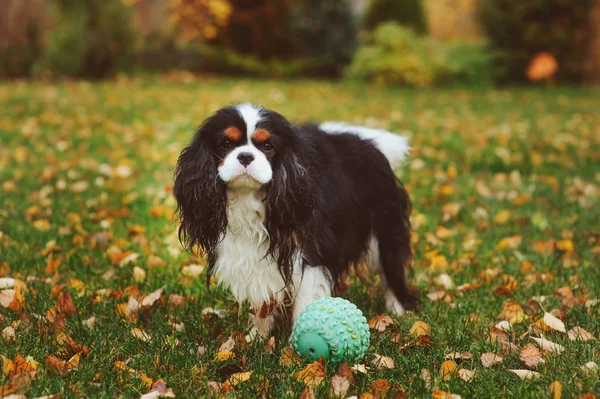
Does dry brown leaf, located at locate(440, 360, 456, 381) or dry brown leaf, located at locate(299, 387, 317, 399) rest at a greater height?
dry brown leaf, located at locate(299, 387, 317, 399)

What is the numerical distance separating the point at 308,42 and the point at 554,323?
50.8 feet

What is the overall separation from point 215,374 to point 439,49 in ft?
47.6

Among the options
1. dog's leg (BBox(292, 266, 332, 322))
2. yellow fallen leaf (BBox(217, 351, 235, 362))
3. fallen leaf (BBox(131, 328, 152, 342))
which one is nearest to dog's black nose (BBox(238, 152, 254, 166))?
dog's leg (BBox(292, 266, 332, 322))

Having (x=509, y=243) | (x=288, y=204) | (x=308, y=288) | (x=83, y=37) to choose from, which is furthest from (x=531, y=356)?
(x=83, y=37)

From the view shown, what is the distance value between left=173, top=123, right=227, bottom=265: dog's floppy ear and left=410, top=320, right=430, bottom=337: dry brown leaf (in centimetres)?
105

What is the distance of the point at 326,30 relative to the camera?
693 inches

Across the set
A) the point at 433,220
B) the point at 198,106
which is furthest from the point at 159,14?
the point at 433,220

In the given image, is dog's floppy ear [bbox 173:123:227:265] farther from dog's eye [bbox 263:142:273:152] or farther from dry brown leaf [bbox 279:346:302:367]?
dry brown leaf [bbox 279:346:302:367]

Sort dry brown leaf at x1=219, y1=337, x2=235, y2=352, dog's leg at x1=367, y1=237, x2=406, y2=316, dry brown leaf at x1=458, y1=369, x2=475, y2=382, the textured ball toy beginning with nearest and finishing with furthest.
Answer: dry brown leaf at x1=458, y1=369, x2=475, y2=382 < the textured ball toy < dry brown leaf at x1=219, y1=337, x2=235, y2=352 < dog's leg at x1=367, y1=237, x2=406, y2=316

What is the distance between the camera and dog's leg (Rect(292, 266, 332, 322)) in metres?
3.11

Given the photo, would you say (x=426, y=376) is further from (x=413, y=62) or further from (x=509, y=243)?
(x=413, y=62)

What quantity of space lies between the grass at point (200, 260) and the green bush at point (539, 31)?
5.41 meters

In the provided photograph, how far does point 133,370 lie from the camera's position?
272 cm

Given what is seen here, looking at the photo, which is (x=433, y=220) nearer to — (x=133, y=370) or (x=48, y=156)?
(x=133, y=370)
